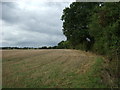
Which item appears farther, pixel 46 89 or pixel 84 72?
pixel 84 72

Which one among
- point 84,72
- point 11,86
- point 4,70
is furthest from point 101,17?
point 11,86

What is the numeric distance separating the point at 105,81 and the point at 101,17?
5.42 meters

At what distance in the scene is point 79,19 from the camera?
29234 mm

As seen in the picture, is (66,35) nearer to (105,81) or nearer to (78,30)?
(78,30)

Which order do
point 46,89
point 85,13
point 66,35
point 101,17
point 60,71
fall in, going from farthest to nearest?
point 66,35, point 85,13, point 101,17, point 60,71, point 46,89

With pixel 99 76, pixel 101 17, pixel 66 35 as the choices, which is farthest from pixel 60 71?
pixel 66 35

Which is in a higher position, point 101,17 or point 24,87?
point 101,17

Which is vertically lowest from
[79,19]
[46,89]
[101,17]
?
[46,89]

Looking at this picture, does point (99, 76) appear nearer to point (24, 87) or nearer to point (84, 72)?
point (84, 72)

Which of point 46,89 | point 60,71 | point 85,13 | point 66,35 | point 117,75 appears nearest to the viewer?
point 46,89

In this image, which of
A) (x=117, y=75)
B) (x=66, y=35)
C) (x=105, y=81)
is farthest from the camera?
(x=66, y=35)

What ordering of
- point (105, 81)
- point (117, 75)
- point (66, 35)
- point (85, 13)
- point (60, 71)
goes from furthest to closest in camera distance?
point (66, 35) → point (85, 13) → point (60, 71) → point (117, 75) → point (105, 81)

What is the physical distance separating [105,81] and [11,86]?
172 inches

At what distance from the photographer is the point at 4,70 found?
10.9 metres
